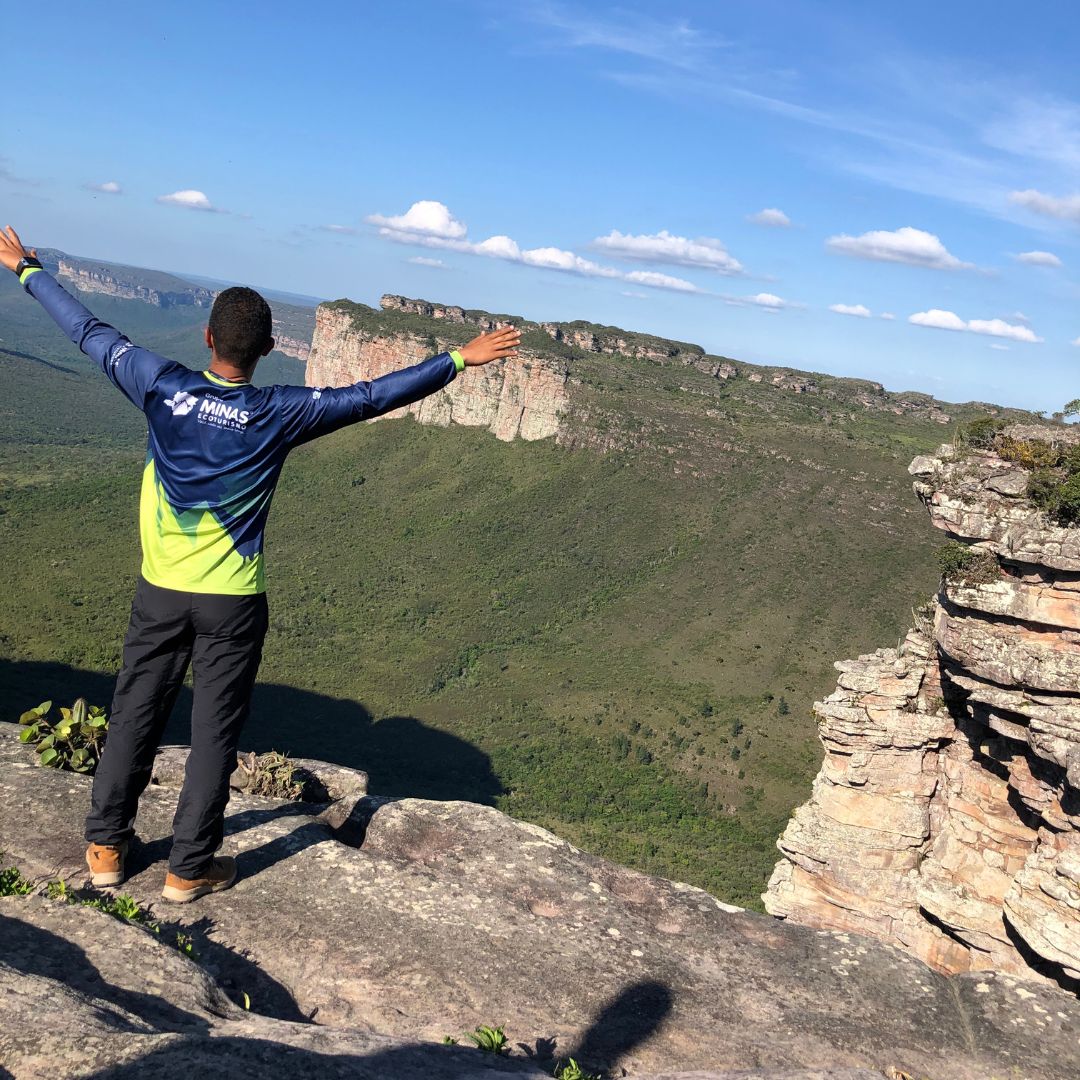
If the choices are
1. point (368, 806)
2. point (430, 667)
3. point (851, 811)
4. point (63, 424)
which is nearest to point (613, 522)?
point (430, 667)

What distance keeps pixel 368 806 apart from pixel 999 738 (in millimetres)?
8995

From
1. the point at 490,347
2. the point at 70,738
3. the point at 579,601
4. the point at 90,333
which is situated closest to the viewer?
the point at 90,333

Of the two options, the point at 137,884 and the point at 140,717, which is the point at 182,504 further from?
the point at 137,884

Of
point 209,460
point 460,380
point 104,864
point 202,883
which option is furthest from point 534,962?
point 460,380

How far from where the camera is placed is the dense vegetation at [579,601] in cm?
3975

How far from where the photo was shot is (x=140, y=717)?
5090 millimetres

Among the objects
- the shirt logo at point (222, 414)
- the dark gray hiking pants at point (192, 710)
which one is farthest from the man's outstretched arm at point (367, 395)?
the dark gray hiking pants at point (192, 710)

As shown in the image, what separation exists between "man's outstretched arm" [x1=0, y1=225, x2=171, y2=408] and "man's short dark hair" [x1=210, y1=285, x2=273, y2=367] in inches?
12.5

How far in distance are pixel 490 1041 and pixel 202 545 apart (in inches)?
115

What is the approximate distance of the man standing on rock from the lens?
16.0ft

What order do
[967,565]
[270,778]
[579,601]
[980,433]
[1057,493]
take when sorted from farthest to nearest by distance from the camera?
[579,601], [980,433], [967,565], [1057,493], [270,778]

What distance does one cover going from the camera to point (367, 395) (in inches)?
A: 200

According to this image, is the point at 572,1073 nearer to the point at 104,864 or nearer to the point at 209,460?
the point at 104,864

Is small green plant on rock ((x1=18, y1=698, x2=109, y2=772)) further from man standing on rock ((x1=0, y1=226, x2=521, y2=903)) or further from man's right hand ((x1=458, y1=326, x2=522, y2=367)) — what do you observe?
man's right hand ((x1=458, y1=326, x2=522, y2=367))
